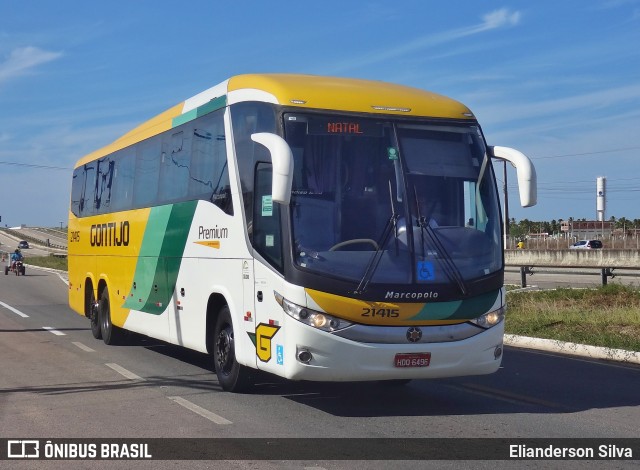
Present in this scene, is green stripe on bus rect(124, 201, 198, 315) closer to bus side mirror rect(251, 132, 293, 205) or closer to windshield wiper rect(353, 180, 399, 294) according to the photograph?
bus side mirror rect(251, 132, 293, 205)

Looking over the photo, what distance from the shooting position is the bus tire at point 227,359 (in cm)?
1027

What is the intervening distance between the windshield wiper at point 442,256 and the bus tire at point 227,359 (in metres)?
2.64

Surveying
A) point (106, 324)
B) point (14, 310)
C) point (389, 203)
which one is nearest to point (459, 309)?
point (389, 203)

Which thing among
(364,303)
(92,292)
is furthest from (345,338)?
(92,292)

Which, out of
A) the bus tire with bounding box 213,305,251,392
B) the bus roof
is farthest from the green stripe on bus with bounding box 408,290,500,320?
the bus tire with bounding box 213,305,251,392

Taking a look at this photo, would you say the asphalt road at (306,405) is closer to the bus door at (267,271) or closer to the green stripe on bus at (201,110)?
the bus door at (267,271)

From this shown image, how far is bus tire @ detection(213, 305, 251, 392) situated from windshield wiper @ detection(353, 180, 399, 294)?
2.16 m

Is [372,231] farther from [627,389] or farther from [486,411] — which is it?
[627,389]

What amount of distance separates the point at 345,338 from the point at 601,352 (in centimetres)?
651

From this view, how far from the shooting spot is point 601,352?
45.1 feet

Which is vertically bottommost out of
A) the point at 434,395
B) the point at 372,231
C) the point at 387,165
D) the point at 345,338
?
the point at 434,395

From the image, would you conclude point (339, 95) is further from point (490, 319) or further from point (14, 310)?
point (14, 310)

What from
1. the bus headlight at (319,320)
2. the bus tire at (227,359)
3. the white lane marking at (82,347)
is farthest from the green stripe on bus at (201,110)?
the white lane marking at (82,347)

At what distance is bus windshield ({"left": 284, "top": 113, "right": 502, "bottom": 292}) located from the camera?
8.91 meters
